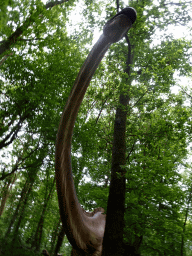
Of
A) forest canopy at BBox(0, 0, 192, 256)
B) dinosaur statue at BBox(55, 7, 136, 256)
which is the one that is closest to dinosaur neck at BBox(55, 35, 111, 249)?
dinosaur statue at BBox(55, 7, 136, 256)

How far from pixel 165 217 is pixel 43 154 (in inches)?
189

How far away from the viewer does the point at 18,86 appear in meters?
6.54

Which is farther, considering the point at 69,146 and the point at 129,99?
the point at 129,99

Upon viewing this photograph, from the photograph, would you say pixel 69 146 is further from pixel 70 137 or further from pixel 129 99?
→ pixel 129 99

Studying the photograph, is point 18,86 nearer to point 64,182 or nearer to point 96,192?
point 96,192

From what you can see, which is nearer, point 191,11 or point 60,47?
point 191,11

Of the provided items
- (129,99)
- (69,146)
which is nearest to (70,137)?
(69,146)

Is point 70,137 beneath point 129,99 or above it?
beneath

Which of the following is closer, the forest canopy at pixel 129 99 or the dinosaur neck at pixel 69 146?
the dinosaur neck at pixel 69 146

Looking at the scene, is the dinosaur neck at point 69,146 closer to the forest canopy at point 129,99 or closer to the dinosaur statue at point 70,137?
the dinosaur statue at point 70,137

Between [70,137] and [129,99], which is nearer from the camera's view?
[70,137]

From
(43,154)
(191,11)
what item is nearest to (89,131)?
(43,154)

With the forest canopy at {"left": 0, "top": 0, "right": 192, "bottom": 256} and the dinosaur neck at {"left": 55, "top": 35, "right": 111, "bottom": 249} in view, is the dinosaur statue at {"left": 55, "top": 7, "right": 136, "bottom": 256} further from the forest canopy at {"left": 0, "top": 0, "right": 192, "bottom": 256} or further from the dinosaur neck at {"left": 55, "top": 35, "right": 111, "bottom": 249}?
the forest canopy at {"left": 0, "top": 0, "right": 192, "bottom": 256}

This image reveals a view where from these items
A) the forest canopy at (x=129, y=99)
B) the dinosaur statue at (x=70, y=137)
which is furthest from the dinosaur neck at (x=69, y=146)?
the forest canopy at (x=129, y=99)
